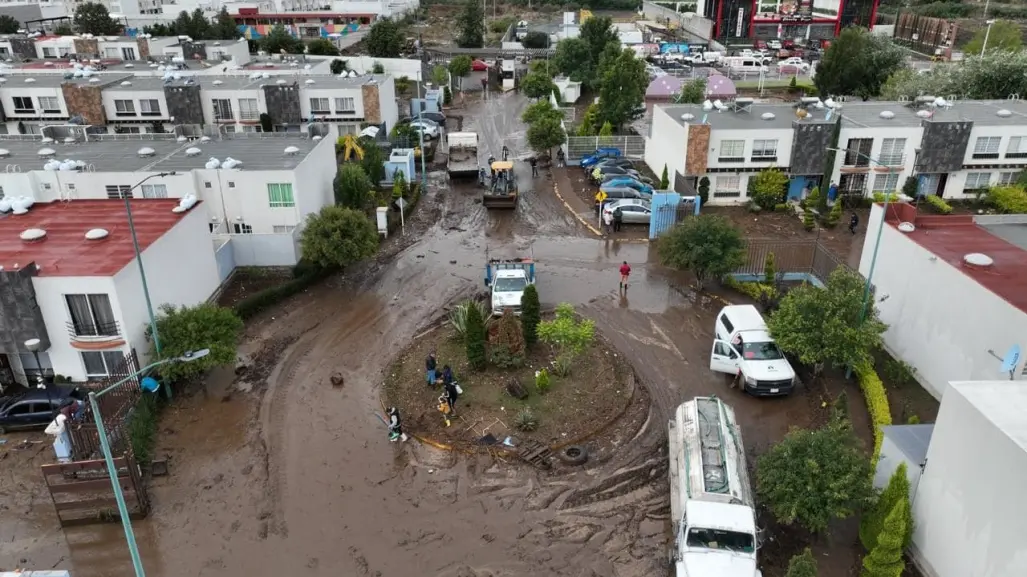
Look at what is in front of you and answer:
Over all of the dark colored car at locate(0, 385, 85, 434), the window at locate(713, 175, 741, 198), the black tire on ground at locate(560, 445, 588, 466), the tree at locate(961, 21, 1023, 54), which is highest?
the tree at locate(961, 21, 1023, 54)

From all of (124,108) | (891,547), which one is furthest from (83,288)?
(124,108)

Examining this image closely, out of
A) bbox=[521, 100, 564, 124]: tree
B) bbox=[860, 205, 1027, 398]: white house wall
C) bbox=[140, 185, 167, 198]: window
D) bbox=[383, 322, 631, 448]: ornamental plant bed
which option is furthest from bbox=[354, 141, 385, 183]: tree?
bbox=[860, 205, 1027, 398]: white house wall

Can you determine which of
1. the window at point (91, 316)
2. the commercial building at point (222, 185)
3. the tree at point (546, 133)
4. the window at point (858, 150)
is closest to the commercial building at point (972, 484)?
the window at point (91, 316)

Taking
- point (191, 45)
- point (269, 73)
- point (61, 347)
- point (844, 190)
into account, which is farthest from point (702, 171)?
point (191, 45)

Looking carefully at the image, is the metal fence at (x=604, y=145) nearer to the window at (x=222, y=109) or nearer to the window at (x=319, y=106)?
the window at (x=319, y=106)

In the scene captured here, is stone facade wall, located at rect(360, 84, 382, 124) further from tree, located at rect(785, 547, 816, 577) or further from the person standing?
tree, located at rect(785, 547, 816, 577)
